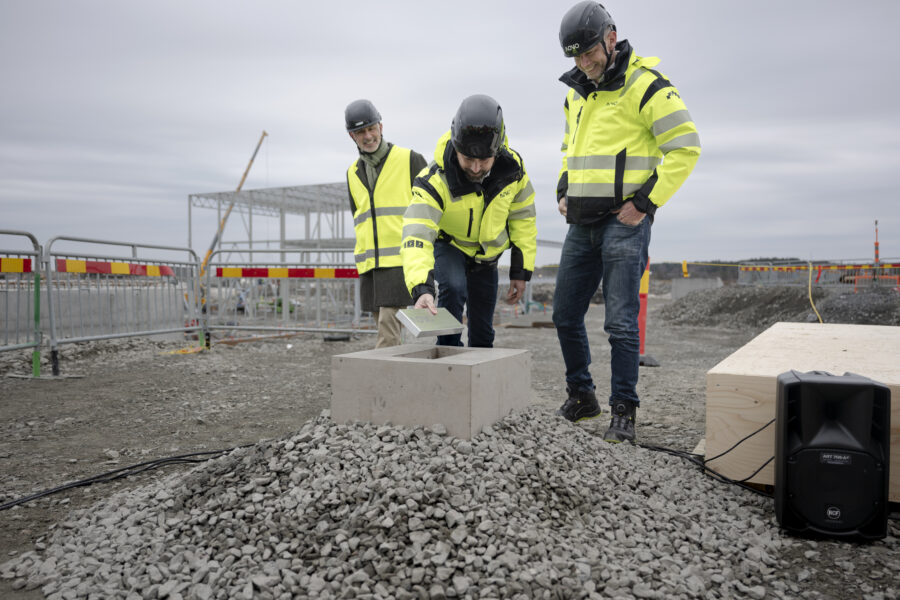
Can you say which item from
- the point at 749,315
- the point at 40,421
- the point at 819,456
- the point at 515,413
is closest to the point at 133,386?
the point at 40,421

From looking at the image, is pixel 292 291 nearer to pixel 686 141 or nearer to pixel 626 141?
pixel 626 141

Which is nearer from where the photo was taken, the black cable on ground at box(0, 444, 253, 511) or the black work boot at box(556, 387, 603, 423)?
the black cable on ground at box(0, 444, 253, 511)

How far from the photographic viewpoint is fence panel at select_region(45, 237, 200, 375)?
21.4ft

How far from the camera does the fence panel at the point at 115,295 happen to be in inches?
257

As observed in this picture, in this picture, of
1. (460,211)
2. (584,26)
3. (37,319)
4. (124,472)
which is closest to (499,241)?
(460,211)

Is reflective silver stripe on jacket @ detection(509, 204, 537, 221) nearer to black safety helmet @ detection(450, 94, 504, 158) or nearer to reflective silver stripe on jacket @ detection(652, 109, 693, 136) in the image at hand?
black safety helmet @ detection(450, 94, 504, 158)

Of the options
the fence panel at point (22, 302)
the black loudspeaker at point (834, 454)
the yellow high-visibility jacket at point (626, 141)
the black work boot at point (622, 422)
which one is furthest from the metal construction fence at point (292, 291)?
the black loudspeaker at point (834, 454)

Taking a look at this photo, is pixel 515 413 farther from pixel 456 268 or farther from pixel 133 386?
pixel 133 386

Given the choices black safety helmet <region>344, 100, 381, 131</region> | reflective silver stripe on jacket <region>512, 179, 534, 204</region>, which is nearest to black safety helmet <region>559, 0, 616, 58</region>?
reflective silver stripe on jacket <region>512, 179, 534, 204</region>

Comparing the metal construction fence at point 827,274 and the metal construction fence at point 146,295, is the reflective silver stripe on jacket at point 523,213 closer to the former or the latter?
the metal construction fence at point 146,295

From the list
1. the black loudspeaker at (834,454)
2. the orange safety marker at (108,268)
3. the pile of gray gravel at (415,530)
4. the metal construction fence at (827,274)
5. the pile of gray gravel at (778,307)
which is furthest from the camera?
the metal construction fence at (827,274)

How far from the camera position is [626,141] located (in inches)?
135

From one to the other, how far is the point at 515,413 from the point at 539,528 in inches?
32.1

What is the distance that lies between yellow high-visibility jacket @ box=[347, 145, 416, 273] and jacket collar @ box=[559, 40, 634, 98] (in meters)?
1.62
